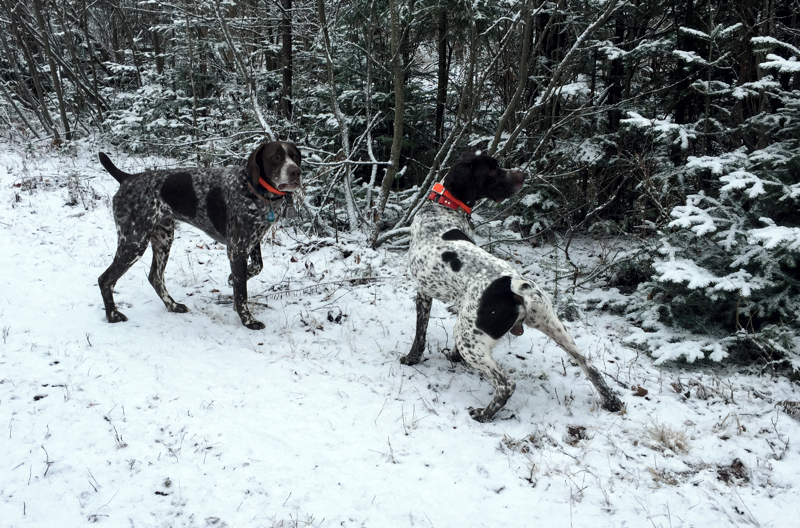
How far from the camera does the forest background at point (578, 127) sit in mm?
3955

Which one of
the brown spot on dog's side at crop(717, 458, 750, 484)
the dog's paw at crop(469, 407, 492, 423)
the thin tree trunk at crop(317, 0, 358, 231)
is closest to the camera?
the brown spot on dog's side at crop(717, 458, 750, 484)

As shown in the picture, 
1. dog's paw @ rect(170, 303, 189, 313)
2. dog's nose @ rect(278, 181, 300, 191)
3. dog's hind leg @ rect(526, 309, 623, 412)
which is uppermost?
dog's nose @ rect(278, 181, 300, 191)

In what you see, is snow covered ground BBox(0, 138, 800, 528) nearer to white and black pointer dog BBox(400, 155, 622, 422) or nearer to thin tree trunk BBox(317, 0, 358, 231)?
white and black pointer dog BBox(400, 155, 622, 422)

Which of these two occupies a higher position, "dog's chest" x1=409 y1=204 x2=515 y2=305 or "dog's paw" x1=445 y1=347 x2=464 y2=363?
"dog's chest" x1=409 y1=204 x2=515 y2=305

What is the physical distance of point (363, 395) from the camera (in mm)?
3496

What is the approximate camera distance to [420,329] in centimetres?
397

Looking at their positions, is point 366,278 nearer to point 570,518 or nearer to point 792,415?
point 570,518

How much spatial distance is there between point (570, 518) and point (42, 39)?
44.1 feet

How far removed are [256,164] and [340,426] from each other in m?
2.45

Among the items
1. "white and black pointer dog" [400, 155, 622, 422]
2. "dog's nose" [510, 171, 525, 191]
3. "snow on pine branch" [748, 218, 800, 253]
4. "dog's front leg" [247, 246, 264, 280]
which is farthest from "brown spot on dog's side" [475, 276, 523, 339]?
"dog's front leg" [247, 246, 264, 280]

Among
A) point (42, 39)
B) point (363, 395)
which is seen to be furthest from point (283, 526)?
point (42, 39)

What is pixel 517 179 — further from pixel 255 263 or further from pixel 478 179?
pixel 255 263

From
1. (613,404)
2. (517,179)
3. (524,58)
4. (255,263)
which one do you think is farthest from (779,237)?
(255,263)

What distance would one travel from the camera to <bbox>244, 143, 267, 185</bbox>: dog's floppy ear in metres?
4.25
